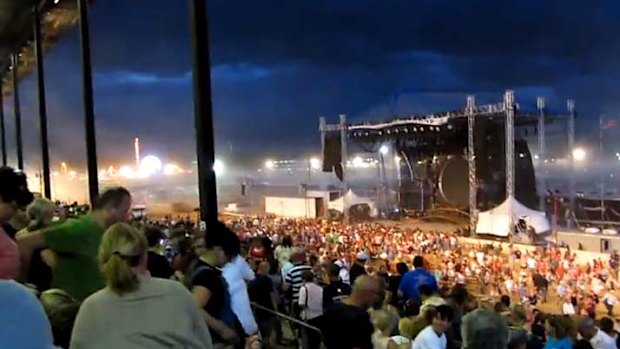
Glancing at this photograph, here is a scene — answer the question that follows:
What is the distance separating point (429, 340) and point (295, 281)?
102 inches

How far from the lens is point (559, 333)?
4.89 m

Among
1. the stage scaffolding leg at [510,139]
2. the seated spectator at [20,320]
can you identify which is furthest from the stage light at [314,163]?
the seated spectator at [20,320]

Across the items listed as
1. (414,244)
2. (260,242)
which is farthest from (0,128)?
(260,242)

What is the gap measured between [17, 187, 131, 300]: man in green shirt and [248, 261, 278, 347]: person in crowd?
251 cm

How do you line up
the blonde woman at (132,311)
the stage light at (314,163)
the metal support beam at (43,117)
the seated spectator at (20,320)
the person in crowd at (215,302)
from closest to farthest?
the seated spectator at (20,320), the blonde woman at (132,311), the person in crowd at (215,302), the metal support beam at (43,117), the stage light at (314,163)

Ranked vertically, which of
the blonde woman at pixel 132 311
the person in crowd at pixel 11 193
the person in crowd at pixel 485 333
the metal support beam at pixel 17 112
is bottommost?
the person in crowd at pixel 485 333

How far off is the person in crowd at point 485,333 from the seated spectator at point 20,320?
4.61 feet

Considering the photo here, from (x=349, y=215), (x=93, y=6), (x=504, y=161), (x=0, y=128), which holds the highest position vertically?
(x=93, y=6)

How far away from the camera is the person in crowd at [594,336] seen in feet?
17.9

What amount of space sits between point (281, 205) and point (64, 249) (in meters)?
35.1

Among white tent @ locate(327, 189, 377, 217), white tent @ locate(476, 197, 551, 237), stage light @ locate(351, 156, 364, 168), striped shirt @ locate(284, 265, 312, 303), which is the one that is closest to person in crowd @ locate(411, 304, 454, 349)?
striped shirt @ locate(284, 265, 312, 303)

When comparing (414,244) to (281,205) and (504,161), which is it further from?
(281,205)

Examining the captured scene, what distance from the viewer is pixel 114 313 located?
2.06 meters

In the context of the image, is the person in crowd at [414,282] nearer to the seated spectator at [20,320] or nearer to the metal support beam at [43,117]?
the seated spectator at [20,320]
